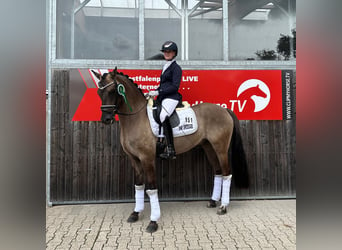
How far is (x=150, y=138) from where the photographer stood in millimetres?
3742

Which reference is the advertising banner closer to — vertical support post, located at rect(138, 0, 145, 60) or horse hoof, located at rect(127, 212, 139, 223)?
vertical support post, located at rect(138, 0, 145, 60)

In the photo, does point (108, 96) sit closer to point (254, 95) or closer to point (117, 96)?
A: point (117, 96)

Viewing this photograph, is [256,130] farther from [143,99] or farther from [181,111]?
[143,99]

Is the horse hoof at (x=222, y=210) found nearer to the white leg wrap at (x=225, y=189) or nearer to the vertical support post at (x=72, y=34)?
the white leg wrap at (x=225, y=189)

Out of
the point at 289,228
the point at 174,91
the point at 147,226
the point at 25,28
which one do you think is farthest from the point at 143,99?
the point at 25,28

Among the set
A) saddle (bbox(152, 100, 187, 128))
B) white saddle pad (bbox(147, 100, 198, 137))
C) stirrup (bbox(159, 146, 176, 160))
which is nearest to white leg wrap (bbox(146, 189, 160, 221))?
stirrup (bbox(159, 146, 176, 160))

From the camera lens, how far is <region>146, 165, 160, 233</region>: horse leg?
346cm

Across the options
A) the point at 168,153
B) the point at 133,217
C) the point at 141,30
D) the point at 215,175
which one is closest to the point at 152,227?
the point at 133,217

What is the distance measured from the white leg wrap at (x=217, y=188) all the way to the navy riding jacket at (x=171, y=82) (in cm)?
160

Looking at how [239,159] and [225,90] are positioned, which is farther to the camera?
[225,90]

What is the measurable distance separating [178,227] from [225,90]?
265 cm

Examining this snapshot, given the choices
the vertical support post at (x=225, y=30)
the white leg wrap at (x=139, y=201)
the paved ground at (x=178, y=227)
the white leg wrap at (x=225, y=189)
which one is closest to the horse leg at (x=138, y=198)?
the white leg wrap at (x=139, y=201)

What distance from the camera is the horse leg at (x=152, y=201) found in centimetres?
346

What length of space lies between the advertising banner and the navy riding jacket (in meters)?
0.80
